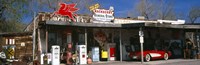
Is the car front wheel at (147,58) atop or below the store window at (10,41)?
below

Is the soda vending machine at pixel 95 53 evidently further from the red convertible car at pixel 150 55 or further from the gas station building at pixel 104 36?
the red convertible car at pixel 150 55

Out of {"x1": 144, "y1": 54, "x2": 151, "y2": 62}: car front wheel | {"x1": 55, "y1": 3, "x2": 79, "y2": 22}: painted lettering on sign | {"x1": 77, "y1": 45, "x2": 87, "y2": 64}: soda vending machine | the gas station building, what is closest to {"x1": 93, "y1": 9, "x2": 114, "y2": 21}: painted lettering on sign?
the gas station building

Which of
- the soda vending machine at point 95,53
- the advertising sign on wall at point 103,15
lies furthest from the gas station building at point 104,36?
the advertising sign on wall at point 103,15

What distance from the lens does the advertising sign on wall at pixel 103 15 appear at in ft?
111

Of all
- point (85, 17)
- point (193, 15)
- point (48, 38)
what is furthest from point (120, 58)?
point (193, 15)

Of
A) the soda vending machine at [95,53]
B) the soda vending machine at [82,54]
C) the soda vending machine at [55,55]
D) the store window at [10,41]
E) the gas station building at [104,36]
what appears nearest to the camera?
the soda vending machine at [55,55]

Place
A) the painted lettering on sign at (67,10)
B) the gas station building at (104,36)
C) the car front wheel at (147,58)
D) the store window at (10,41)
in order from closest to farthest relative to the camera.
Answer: the painted lettering on sign at (67,10) → the gas station building at (104,36) → the store window at (10,41) → the car front wheel at (147,58)

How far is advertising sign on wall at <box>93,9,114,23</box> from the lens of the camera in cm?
3396

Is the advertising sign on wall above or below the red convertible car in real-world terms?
above

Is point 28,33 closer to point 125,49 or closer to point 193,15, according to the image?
point 125,49

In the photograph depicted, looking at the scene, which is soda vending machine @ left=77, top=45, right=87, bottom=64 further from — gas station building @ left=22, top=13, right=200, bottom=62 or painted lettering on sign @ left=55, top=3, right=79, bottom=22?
painted lettering on sign @ left=55, top=3, right=79, bottom=22

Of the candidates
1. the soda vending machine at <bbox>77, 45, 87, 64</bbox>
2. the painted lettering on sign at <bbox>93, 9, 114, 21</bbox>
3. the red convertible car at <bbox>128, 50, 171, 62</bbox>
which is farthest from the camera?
the painted lettering on sign at <bbox>93, 9, 114, 21</bbox>

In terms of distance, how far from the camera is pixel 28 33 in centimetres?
3097

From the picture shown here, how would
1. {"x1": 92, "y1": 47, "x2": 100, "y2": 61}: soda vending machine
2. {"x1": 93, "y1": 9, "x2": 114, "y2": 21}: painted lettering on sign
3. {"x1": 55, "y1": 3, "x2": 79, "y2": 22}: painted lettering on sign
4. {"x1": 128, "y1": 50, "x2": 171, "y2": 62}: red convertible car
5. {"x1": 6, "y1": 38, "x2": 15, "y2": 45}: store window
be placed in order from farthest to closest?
{"x1": 93, "y1": 9, "x2": 114, "y2": 21}: painted lettering on sign → {"x1": 92, "y1": 47, "x2": 100, "y2": 61}: soda vending machine → {"x1": 128, "y1": 50, "x2": 171, "y2": 62}: red convertible car → {"x1": 6, "y1": 38, "x2": 15, "y2": 45}: store window → {"x1": 55, "y1": 3, "x2": 79, "y2": 22}: painted lettering on sign
